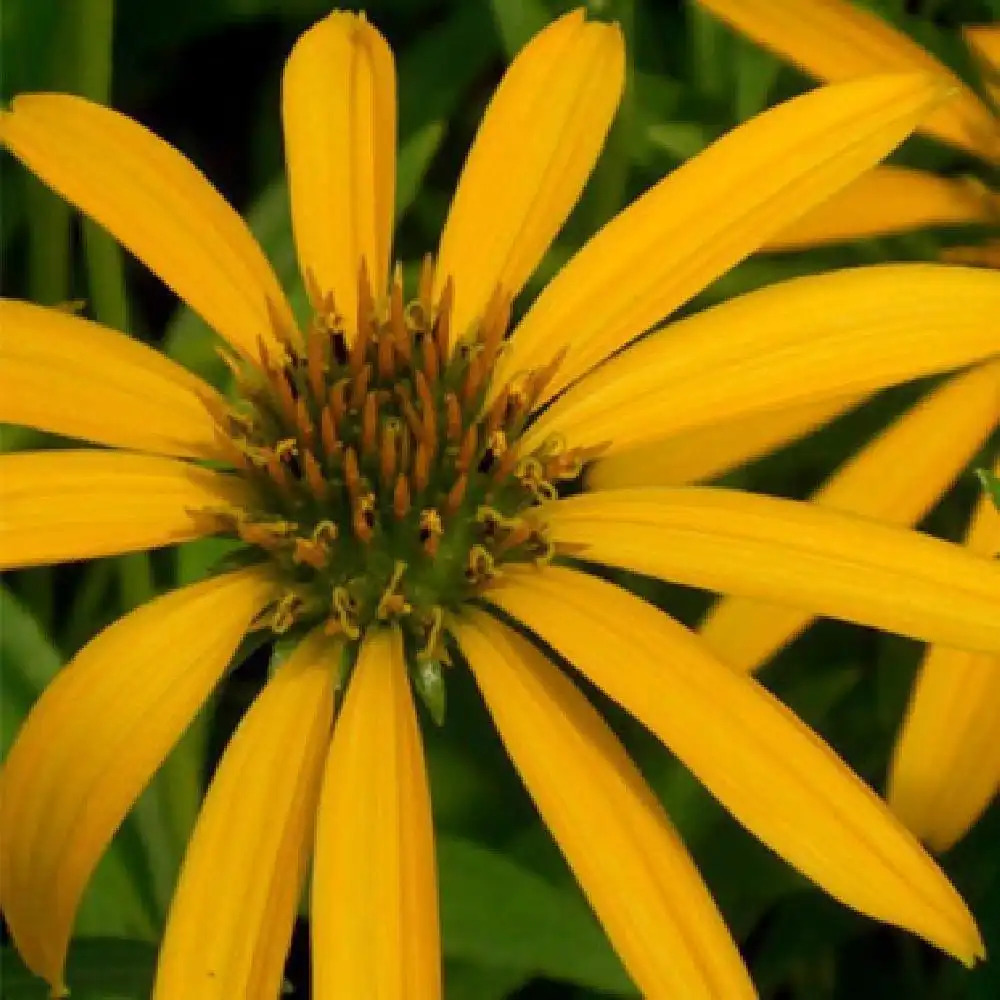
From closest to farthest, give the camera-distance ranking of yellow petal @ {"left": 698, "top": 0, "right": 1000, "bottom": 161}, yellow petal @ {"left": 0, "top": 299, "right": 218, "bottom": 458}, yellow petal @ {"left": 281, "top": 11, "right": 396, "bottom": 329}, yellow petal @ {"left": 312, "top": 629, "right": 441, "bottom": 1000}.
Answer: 1. yellow petal @ {"left": 312, "top": 629, "right": 441, "bottom": 1000}
2. yellow petal @ {"left": 0, "top": 299, "right": 218, "bottom": 458}
3. yellow petal @ {"left": 281, "top": 11, "right": 396, "bottom": 329}
4. yellow petal @ {"left": 698, "top": 0, "right": 1000, "bottom": 161}

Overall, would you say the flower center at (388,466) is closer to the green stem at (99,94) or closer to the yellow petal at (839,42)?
the green stem at (99,94)

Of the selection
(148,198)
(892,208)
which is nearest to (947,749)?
(892,208)

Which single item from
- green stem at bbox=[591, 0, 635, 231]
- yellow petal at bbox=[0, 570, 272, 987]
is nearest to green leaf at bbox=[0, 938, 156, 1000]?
yellow petal at bbox=[0, 570, 272, 987]

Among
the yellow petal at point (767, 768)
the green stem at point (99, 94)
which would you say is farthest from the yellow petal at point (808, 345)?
the green stem at point (99, 94)

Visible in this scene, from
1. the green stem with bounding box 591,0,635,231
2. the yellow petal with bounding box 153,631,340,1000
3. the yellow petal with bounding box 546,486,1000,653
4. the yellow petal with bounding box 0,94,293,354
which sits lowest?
the yellow petal with bounding box 153,631,340,1000

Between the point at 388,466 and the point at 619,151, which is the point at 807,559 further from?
the point at 619,151

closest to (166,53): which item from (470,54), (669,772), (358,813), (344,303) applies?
(470,54)

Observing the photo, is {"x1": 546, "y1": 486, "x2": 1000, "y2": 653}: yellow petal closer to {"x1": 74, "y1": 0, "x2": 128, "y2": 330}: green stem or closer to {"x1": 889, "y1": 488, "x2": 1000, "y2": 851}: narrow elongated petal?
{"x1": 889, "y1": 488, "x2": 1000, "y2": 851}: narrow elongated petal
